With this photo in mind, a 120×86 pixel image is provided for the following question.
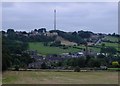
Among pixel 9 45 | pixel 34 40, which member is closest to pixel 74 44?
pixel 34 40

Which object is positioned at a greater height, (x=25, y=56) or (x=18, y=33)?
(x=18, y=33)

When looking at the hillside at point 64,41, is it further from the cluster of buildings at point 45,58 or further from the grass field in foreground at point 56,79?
the grass field in foreground at point 56,79

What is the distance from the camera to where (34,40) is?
54250 millimetres

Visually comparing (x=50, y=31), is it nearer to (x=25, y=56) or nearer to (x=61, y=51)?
(x=61, y=51)

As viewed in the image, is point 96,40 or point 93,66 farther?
point 96,40

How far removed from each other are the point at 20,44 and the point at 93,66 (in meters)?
12.6

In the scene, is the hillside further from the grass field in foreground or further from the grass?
the grass field in foreground

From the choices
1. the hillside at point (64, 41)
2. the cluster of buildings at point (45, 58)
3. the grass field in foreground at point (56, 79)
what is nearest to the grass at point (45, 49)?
the hillside at point (64, 41)

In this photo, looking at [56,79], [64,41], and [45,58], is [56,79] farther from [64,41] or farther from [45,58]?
[64,41]

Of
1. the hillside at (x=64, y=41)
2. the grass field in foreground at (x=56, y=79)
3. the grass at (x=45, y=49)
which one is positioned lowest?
the grass field in foreground at (x=56, y=79)

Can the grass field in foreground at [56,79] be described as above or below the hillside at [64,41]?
below

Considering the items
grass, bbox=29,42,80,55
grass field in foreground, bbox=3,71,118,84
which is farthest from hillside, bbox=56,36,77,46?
grass field in foreground, bbox=3,71,118,84

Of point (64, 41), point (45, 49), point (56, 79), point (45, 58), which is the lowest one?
point (56, 79)

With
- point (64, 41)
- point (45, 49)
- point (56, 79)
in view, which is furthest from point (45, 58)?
point (56, 79)
